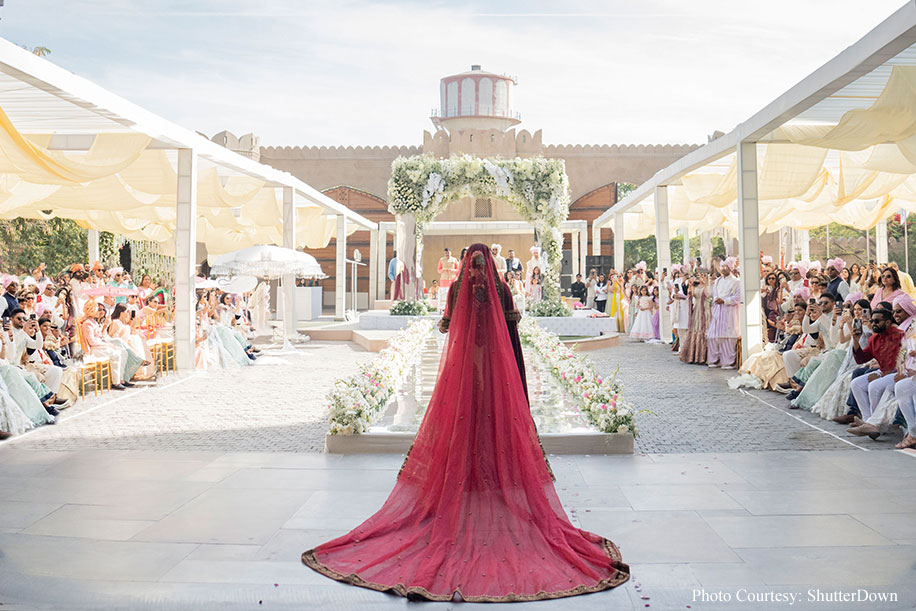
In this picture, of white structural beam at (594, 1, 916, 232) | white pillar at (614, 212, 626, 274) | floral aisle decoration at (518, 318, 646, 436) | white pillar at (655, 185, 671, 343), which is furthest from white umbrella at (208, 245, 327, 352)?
white pillar at (614, 212, 626, 274)

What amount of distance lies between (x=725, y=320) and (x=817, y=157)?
255cm

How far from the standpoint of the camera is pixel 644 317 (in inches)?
648

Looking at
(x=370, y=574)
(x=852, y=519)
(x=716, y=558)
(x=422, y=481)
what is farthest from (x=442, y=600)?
(x=852, y=519)

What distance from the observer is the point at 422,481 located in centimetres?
394

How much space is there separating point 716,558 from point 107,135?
27.9 ft

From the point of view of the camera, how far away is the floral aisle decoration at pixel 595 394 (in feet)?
19.5

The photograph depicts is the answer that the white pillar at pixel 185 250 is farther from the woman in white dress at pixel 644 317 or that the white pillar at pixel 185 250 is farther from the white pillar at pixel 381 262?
the white pillar at pixel 381 262

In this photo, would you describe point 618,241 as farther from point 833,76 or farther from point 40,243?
point 40,243

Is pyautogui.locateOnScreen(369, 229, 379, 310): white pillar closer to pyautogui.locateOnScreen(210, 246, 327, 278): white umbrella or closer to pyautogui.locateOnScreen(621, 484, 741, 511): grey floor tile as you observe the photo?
pyautogui.locateOnScreen(210, 246, 327, 278): white umbrella

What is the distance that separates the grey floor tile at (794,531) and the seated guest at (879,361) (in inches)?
99.8

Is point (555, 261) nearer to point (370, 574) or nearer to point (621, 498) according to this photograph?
point (621, 498)

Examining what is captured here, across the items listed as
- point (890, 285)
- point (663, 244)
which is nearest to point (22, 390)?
point (890, 285)

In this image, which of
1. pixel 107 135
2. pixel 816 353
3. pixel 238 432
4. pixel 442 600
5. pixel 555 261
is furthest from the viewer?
pixel 555 261

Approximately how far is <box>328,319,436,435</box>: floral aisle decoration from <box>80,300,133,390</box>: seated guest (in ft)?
10.5
